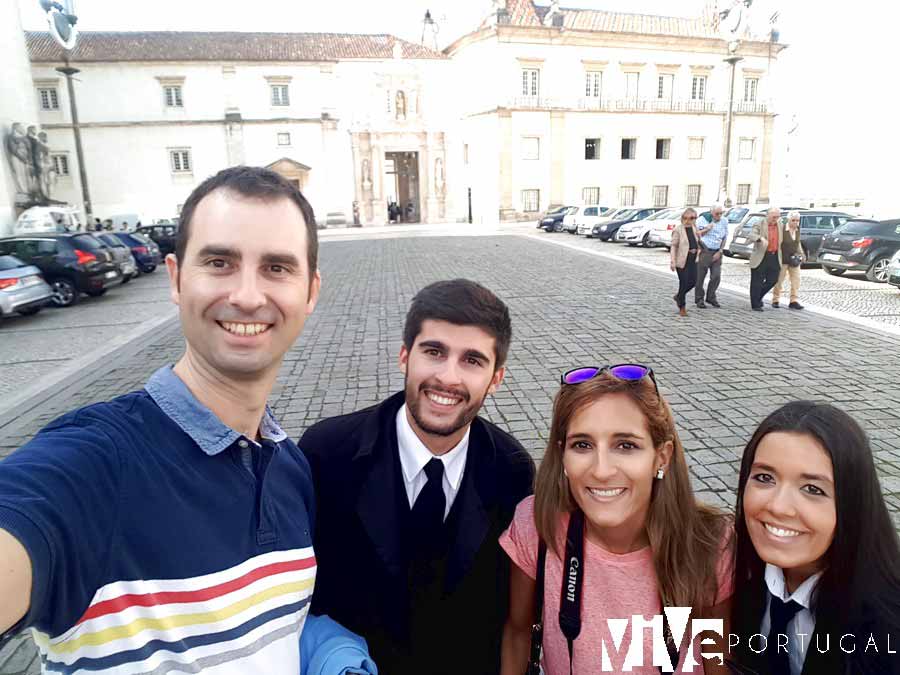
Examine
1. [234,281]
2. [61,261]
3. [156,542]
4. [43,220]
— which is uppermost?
[234,281]

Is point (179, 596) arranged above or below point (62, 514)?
below

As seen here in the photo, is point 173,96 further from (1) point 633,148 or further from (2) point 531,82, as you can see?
(1) point 633,148

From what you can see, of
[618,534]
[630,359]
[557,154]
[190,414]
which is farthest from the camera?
[557,154]

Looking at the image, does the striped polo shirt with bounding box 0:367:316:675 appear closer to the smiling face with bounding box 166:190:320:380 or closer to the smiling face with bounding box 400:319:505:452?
the smiling face with bounding box 166:190:320:380

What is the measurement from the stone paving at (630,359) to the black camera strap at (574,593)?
2.40 m

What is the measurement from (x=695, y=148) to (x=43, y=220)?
141 ft

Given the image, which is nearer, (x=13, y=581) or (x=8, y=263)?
(x=13, y=581)

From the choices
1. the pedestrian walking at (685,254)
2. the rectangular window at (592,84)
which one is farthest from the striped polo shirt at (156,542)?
the rectangular window at (592,84)

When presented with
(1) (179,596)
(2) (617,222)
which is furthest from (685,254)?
(2) (617,222)

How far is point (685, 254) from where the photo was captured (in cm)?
999

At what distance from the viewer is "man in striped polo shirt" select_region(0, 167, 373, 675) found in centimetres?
109

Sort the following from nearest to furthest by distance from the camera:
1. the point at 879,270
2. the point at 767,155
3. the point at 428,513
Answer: the point at 428,513, the point at 879,270, the point at 767,155

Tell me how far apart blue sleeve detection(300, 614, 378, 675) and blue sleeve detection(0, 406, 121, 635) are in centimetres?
70

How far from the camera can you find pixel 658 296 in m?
11.8
